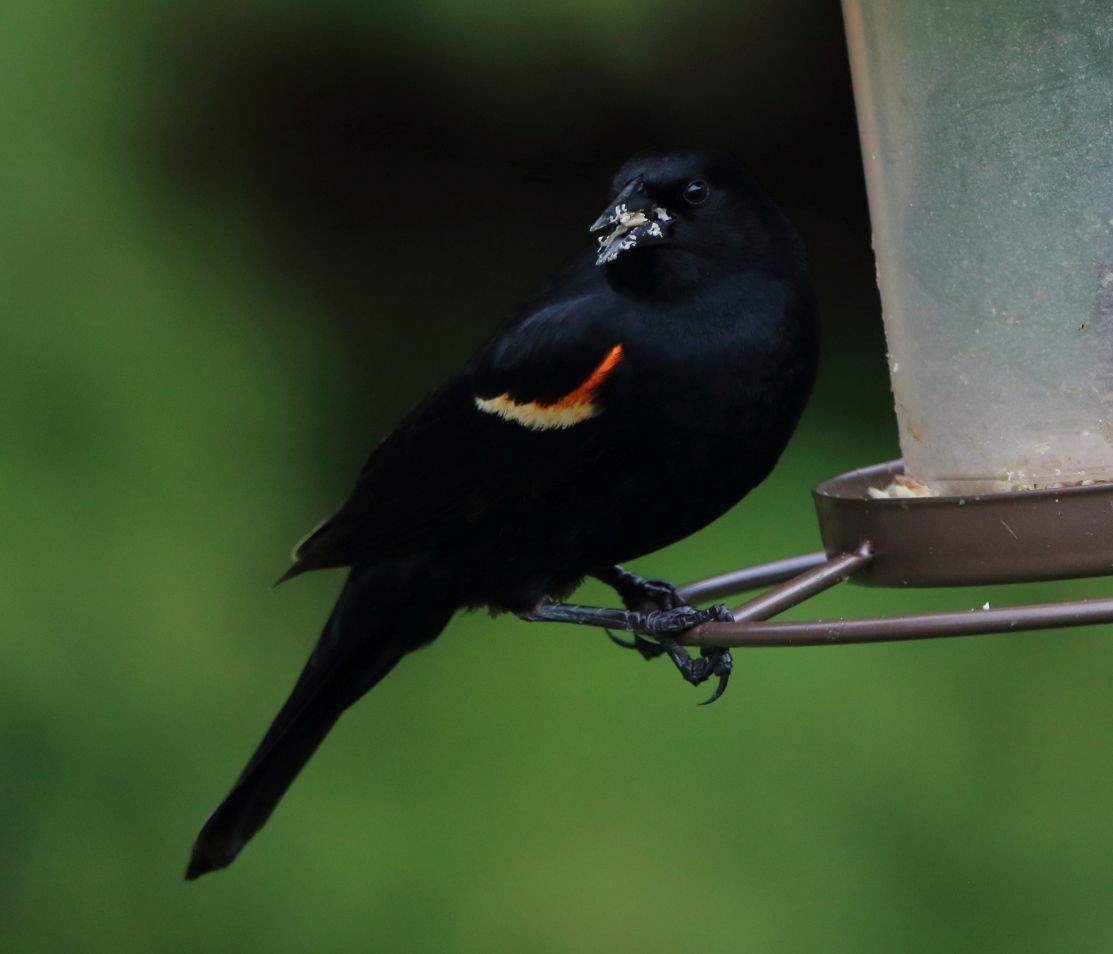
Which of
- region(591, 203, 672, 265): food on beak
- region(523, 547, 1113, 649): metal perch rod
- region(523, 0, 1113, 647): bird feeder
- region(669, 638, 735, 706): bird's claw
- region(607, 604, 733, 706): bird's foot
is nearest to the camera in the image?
region(523, 547, 1113, 649): metal perch rod

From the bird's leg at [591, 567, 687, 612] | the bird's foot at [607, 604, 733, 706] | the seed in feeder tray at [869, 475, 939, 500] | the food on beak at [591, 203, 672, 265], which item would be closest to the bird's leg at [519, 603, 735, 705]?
the bird's foot at [607, 604, 733, 706]

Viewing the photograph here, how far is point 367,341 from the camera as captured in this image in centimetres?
277

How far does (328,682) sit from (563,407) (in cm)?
63

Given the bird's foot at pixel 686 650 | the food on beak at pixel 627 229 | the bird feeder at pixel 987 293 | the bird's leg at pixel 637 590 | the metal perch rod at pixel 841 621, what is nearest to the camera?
the metal perch rod at pixel 841 621

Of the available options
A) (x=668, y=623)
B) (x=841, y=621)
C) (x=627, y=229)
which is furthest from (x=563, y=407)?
(x=841, y=621)

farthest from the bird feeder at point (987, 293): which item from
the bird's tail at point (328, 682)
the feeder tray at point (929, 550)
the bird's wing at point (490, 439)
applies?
the bird's tail at point (328, 682)

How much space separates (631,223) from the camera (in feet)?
6.31

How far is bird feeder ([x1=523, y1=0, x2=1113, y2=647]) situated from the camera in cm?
165

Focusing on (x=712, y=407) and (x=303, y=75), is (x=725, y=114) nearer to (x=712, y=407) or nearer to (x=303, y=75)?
(x=303, y=75)

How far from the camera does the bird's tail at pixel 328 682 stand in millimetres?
2285

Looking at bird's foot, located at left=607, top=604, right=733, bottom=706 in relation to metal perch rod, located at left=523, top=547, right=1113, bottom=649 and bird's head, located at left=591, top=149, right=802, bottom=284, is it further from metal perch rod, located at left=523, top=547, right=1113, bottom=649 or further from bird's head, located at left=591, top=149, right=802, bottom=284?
bird's head, located at left=591, top=149, right=802, bottom=284

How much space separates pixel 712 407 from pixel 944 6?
49 centimetres

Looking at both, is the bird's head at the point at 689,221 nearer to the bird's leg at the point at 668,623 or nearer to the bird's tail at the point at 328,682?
the bird's leg at the point at 668,623

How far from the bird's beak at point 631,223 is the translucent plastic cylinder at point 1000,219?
0.86 ft
